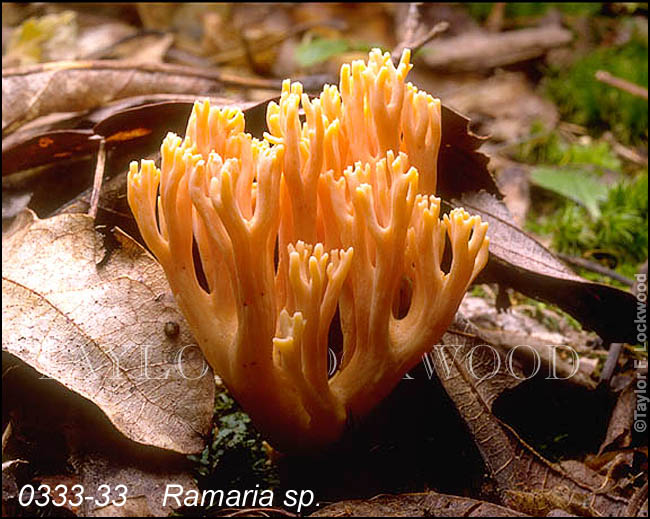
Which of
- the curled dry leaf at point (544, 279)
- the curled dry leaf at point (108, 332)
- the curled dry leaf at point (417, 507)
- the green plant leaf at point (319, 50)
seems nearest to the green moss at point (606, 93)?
the green plant leaf at point (319, 50)

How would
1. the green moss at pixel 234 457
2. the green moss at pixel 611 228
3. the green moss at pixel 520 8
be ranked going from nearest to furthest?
the green moss at pixel 234 457 → the green moss at pixel 611 228 → the green moss at pixel 520 8

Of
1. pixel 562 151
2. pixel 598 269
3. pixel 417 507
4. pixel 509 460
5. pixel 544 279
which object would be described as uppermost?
pixel 544 279

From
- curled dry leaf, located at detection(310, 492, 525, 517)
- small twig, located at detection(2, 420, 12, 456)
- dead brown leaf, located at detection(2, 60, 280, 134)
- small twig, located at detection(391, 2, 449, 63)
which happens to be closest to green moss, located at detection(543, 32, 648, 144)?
small twig, located at detection(391, 2, 449, 63)

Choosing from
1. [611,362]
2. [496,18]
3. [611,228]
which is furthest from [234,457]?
[496,18]

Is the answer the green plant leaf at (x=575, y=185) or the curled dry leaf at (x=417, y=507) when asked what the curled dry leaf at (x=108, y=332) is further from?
the green plant leaf at (x=575, y=185)

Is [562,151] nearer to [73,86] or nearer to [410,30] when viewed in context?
[410,30]

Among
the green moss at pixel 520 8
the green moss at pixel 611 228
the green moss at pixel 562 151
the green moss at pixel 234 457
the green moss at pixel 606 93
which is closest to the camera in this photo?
the green moss at pixel 234 457

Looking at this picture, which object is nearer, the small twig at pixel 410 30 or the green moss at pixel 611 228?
the small twig at pixel 410 30

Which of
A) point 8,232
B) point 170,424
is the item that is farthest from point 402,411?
point 8,232
